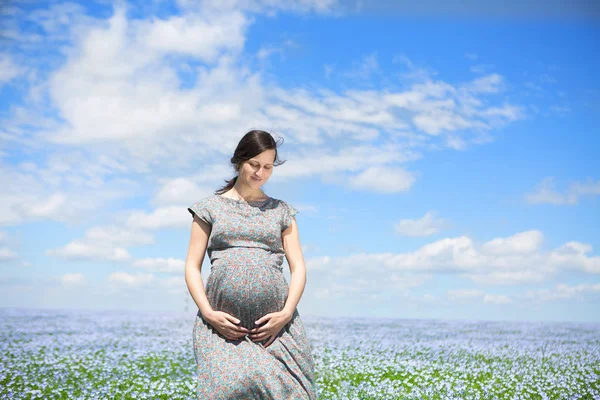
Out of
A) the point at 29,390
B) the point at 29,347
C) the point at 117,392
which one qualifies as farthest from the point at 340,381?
the point at 29,347

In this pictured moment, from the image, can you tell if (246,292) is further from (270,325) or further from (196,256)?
(196,256)

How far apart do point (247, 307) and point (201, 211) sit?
62 centimetres

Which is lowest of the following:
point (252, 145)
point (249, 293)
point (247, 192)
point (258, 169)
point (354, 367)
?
point (354, 367)

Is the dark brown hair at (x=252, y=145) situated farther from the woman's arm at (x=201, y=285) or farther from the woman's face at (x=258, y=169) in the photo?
the woman's arm at (x=201, y=285)

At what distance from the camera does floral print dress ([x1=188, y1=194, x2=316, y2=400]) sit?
3.03 meters

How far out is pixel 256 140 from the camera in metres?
3.26

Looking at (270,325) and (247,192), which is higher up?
(247,192)

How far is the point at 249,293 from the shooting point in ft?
10.3

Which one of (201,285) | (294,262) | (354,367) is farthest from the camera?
(354,367)

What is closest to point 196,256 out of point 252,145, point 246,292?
point 246,292

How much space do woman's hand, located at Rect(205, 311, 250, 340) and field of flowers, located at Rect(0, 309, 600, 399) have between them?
141 inches

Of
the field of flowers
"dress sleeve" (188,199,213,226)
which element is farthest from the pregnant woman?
the field of flowers

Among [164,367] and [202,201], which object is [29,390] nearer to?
[164,367]

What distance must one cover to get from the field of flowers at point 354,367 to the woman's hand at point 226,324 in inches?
141
